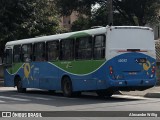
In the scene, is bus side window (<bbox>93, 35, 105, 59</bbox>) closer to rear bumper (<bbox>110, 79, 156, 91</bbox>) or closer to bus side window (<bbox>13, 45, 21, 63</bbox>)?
rear bumper (<bbox>110, 79, 156, 91</bbox>)

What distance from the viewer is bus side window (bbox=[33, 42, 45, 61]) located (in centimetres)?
2196

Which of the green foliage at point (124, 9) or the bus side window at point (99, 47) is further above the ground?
the green foliage at point (124, 9)

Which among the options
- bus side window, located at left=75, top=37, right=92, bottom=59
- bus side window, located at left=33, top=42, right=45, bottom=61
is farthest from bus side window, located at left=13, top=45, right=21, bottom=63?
bus side window, located at left=75, top=37, right=92, bottom=59

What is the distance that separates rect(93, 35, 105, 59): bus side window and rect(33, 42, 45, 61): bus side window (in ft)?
14.7

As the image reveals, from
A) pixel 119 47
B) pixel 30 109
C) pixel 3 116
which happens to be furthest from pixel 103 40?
pixel 3 116

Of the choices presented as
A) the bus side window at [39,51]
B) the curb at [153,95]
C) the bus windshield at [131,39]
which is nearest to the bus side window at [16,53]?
the bus side window at [39,51]

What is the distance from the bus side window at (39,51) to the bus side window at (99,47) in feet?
14.7

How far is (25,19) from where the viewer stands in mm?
39969

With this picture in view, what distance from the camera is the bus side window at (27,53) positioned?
76.0ft

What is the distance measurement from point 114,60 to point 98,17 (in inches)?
1022

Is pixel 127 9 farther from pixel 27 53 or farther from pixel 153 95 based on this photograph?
pixel 153 95

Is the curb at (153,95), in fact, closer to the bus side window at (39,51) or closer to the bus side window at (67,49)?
the bus side window at (67,49)

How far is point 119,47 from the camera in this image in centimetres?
1766

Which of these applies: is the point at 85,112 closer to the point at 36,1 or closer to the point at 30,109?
the point at 30,109
